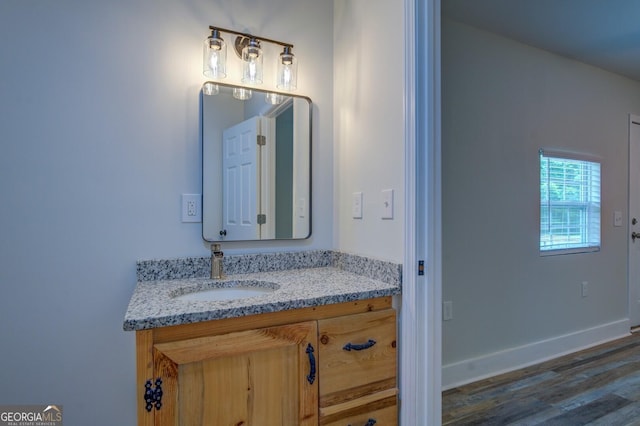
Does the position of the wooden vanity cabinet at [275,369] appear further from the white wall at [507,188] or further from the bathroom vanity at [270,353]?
the white wall at [507,188]

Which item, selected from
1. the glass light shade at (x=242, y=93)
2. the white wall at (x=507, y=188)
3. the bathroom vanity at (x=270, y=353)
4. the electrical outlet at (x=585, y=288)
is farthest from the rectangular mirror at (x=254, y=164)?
the electrical outlet at (x=585, y=288)

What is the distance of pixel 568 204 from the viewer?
277cm

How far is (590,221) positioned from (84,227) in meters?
3.63

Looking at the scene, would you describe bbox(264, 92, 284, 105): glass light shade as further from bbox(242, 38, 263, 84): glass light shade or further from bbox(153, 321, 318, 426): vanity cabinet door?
bbox(153, 321, 318, 426): vanity cabinet door

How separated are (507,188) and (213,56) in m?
2.10

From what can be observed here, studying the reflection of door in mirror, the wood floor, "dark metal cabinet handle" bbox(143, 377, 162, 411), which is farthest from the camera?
the wood floor

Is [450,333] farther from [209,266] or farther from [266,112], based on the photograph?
[266,112]

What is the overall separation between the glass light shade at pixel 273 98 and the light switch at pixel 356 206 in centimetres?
60

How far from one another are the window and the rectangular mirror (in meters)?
1.98

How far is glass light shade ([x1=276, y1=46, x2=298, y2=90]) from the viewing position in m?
1.65

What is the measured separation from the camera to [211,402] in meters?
1.02

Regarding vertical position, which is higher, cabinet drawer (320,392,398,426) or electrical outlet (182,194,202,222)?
electrical outlet (182,194,202,222)

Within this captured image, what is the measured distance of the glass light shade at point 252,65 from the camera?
157 cm

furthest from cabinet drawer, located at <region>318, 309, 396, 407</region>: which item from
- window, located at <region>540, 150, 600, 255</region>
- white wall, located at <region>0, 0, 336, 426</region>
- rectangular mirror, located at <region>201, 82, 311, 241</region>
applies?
window, located at <region>540, 150, 600, 255</region>
